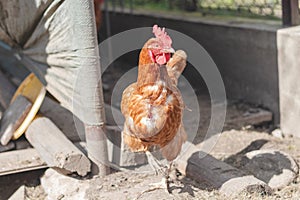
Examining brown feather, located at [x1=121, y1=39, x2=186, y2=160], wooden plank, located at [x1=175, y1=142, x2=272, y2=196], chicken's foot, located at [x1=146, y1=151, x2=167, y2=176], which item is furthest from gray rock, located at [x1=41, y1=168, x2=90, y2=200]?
wooden plank, located at [x1=175, y1=142, x2=272, y2=196]

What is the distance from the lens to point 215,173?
420 centimetres

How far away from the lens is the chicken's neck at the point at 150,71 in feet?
12.5

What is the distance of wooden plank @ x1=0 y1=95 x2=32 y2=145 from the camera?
4918 mm

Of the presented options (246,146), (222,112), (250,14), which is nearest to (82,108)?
(246,146)

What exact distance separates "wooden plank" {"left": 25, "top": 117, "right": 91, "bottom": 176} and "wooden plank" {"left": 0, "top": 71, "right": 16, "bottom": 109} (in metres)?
0.73

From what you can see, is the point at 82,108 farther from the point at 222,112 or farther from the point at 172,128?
the point at 222,112

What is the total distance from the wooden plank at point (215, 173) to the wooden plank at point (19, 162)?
1235 millimetres

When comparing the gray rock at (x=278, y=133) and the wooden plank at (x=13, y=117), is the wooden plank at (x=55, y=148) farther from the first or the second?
the gray rock at (x=278, y=133)

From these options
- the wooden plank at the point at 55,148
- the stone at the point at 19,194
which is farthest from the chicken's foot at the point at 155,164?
the stone at the point at 19,194

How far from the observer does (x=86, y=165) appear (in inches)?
168

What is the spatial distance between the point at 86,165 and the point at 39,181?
817mm

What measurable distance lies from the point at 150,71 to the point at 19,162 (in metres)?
1.60

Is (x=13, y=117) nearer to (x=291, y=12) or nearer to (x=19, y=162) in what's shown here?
(x=19, y=162)

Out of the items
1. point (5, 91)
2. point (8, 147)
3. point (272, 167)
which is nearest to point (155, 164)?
point (272, 167)
